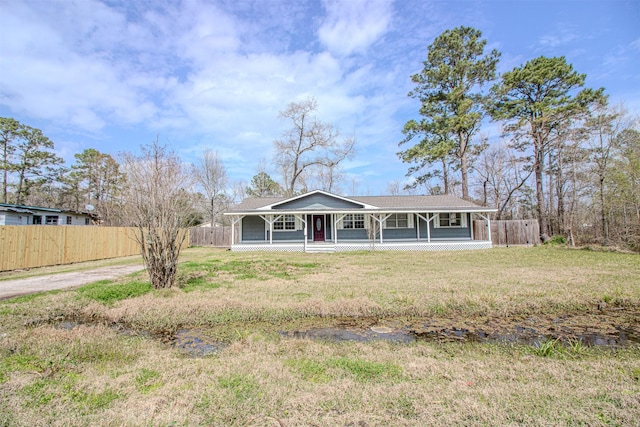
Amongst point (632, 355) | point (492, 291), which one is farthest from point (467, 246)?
point (632, 355)

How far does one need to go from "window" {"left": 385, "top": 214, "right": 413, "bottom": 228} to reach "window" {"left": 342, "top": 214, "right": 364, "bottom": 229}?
1758 millimetres

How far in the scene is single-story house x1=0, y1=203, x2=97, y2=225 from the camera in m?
16.8

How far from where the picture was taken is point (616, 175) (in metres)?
15.5

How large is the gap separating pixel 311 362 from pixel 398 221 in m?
17.7

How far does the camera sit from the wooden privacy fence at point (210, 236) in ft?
81.7

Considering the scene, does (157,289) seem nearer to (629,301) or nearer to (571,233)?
(629,301)

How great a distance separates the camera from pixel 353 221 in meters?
20.2

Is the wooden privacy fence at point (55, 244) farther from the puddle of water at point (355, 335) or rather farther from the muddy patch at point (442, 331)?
the puddle of water at point (355, 335)

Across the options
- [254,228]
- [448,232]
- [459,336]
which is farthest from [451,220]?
[459,336]

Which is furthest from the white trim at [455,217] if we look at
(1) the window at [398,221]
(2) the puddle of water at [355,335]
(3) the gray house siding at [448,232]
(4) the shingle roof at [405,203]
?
(2) the puddle of water at [355,335]

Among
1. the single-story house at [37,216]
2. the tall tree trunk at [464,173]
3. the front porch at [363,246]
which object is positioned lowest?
the front porch at [363,246]

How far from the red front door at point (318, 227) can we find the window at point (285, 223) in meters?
1.47

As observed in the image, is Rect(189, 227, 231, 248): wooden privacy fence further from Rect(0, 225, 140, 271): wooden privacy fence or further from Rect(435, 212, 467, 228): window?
Rect(435, 212, 467, 228): window

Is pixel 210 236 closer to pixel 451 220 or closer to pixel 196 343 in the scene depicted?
pixel 451 220
